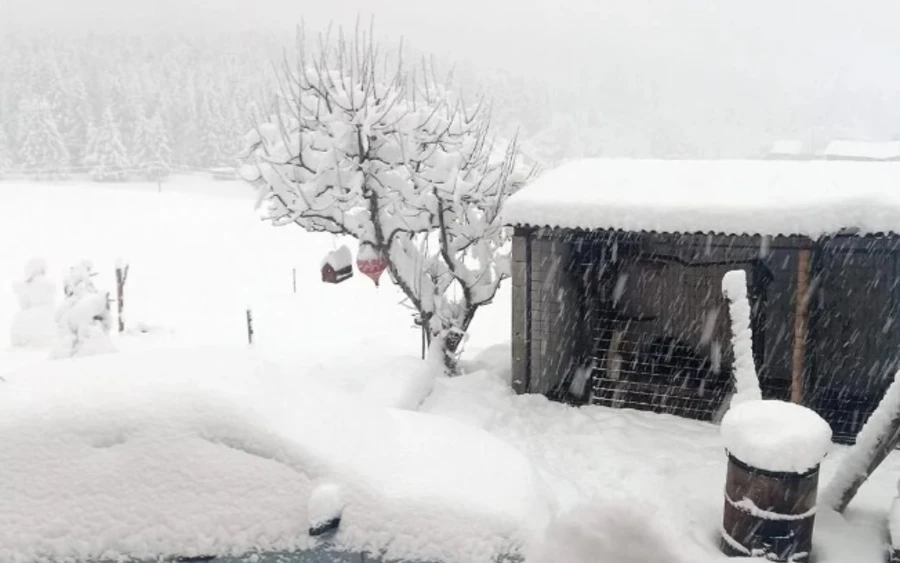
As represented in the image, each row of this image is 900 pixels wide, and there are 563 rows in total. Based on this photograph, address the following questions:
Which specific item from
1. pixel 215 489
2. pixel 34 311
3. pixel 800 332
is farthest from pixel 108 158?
pixel 215 489

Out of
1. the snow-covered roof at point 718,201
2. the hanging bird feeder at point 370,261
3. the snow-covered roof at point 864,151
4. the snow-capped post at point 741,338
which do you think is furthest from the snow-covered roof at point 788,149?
the snow-capped post at point 741,338

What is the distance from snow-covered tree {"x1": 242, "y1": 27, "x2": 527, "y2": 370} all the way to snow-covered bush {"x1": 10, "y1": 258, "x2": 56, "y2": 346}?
40.1 feet

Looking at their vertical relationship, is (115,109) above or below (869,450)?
above

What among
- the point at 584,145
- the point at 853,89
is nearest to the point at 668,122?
the point at 584,145

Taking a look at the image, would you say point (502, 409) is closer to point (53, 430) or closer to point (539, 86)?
point (53, 430)

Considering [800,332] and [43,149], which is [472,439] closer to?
[800,332]

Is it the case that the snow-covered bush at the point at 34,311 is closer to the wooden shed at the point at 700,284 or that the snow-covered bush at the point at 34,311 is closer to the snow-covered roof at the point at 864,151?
the wooden shed at the point at 700,284

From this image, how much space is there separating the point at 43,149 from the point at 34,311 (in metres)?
52.9

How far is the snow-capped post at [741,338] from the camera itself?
677cm

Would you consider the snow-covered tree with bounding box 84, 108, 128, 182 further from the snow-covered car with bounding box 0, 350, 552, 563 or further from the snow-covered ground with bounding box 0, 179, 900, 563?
the snow-covered car with bounding box 0, 350, 552, 563

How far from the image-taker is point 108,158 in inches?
2510

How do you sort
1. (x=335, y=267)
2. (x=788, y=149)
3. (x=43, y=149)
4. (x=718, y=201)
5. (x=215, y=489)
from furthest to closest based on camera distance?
(x=788, y=149), (x=43, y=149), (x=335, y=267), (x=718, y=201), (x=215, y=489)

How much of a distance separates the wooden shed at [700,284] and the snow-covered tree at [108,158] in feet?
203

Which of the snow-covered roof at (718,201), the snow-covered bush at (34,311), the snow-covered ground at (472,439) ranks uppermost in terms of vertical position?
the snow-covered roof at (718,201)
